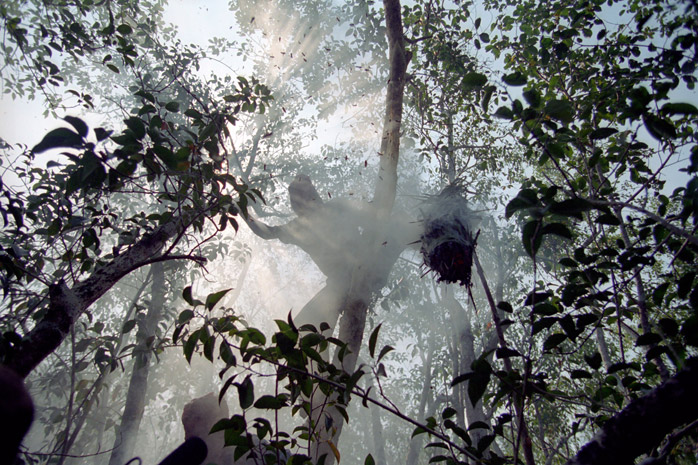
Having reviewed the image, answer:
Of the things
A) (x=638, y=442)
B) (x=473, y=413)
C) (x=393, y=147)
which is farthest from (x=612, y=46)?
(x=473, y=413)

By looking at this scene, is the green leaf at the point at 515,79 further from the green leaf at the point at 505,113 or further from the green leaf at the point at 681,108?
the green leaf at the point at 681,108

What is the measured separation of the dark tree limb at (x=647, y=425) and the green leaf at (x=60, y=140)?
81.6 inches

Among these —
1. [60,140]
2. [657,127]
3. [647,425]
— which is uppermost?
[657,127]

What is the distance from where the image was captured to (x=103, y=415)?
37.4ft

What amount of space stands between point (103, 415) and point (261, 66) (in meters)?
13.9

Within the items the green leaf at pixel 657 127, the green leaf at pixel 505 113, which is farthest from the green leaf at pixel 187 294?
the green leaf at pixel 657 127

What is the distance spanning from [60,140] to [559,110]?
2271 millimetres

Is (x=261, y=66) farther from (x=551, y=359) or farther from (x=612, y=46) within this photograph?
(x=551, y=359)

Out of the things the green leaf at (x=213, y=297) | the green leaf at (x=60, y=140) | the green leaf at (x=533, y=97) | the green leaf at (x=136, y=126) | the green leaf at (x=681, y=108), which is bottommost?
the green leaf at (x=213, y=297)

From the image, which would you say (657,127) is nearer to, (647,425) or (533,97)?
(533,97)

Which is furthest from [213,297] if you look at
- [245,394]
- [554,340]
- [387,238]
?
[387,238]

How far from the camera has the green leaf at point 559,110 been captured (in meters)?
1.50

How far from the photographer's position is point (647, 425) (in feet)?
2.45

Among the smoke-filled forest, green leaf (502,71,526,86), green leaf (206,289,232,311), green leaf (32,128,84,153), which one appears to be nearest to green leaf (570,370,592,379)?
the smoke-filled forest
